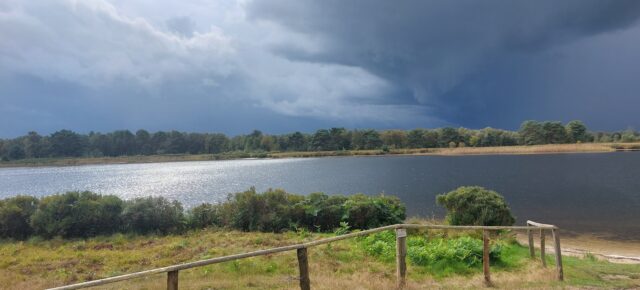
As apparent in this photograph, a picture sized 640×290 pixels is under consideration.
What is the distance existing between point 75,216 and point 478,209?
18.6 meters

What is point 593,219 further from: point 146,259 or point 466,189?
point 146,259

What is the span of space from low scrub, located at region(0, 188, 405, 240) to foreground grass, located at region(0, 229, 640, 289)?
1846 mm

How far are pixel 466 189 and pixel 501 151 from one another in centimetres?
10347

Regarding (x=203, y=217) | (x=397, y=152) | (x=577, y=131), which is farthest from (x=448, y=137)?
(x=203, y=217)

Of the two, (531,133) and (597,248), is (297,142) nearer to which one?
(531,133)

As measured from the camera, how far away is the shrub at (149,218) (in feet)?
63.4

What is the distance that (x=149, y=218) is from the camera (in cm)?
1938

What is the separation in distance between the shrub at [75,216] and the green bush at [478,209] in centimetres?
1635

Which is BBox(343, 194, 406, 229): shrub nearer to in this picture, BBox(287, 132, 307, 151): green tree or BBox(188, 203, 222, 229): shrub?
BBox(188, 203, 222, 229): shrub

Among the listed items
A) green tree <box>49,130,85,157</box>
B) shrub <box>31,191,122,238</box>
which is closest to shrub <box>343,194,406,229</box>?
shrub <box>31,191,122,238</box>

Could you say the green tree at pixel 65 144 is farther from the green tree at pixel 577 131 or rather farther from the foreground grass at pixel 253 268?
the green tree at pixel 577 131

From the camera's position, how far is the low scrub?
18.5 meters

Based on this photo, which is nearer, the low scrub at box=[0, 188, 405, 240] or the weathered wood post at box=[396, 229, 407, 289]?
the weathered wood post at box=[396, 229, 407, 289]

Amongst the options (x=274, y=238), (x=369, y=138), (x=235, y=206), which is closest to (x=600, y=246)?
(x=274, y=238)
